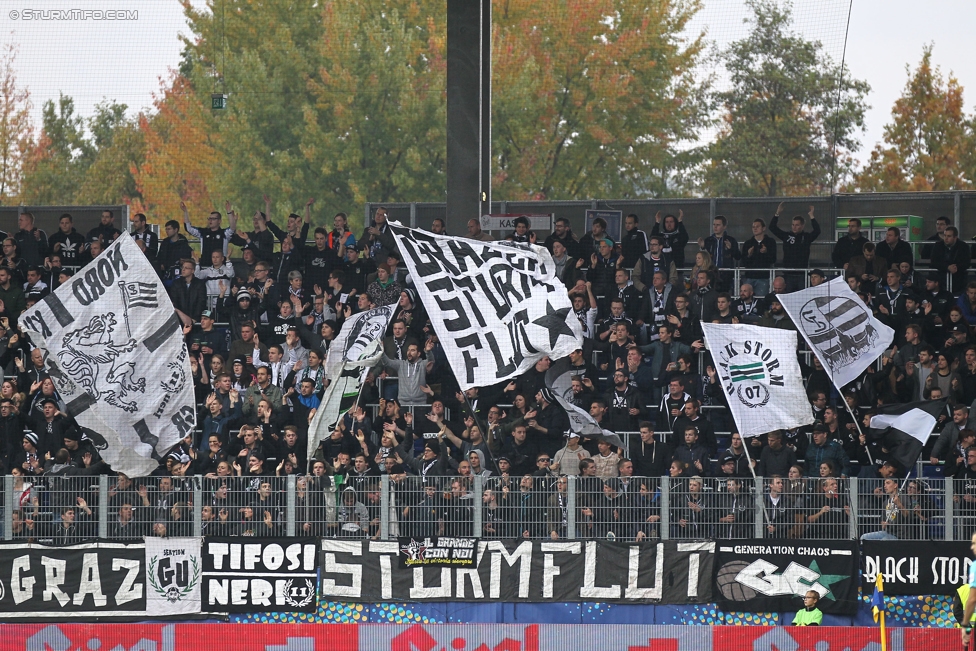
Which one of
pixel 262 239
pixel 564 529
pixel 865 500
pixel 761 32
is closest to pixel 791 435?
pixel 865 500

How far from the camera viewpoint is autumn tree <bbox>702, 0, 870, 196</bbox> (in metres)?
46.2

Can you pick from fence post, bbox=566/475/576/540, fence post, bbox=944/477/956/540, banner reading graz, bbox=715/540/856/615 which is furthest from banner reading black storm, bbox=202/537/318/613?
fence post, bbox=944/477/956/540

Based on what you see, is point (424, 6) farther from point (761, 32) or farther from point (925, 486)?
point (925, 486)

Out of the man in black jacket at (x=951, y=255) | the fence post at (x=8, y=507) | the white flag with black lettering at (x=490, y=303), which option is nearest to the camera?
the fence post at (x=8, y=507)

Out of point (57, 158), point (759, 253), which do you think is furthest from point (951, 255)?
point (57, 158)

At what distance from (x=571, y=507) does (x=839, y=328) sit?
4908 millimetres

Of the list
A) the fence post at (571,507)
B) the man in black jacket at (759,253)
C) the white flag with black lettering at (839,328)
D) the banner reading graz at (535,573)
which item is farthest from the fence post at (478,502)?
the man in black jacket at (759,253)

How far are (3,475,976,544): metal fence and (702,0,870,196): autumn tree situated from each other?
94.9 ft

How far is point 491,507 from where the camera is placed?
60.0 feet

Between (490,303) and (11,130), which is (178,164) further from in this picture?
(490,303)

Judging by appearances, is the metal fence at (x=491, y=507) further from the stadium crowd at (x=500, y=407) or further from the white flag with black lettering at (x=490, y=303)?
the white flag with black lettering at (x=490, y=303)

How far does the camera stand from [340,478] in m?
18.4

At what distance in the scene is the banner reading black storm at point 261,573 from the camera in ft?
61.0

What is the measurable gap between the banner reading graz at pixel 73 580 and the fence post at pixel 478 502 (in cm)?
439
